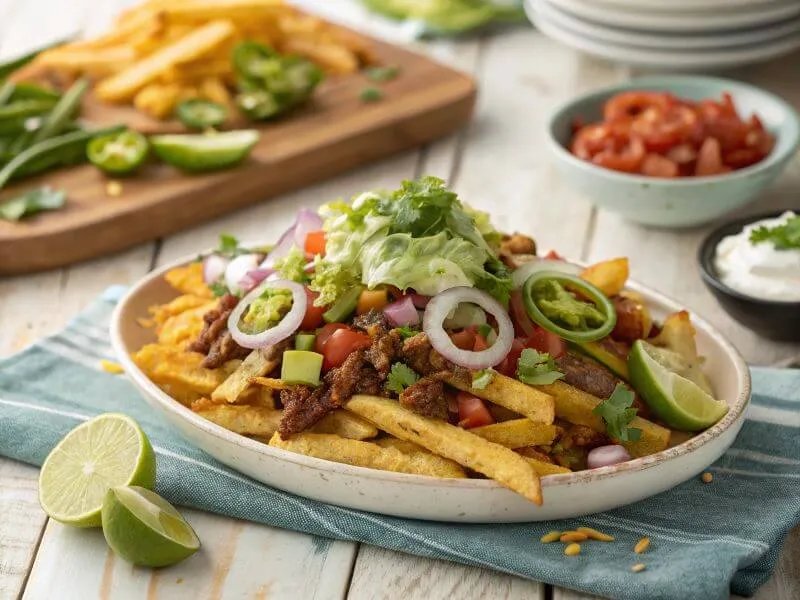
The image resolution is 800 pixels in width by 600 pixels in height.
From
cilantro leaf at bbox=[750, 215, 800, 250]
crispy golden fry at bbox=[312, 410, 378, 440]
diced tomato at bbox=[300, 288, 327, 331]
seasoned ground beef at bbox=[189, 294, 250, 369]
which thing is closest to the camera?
crispy golden fry at bbox=[312, 410, 378, 440]

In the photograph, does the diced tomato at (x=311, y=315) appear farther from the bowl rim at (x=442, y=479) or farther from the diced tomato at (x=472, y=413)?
the diced tomato at (x=472, y=413)

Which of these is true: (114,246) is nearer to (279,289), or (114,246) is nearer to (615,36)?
(279,289)

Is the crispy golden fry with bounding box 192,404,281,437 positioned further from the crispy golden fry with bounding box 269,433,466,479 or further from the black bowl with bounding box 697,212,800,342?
the black bowl with bounding box 697,212,800,342

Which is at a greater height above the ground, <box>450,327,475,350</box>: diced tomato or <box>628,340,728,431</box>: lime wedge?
<box>450,327,475,350</box>: diced tomato

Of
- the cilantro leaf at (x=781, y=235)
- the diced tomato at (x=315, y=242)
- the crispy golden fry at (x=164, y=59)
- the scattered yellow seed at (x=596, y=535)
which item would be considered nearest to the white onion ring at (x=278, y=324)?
the diced tomato at (x=315, y=242)

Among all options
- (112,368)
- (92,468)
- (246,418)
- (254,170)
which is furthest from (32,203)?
(246,418)

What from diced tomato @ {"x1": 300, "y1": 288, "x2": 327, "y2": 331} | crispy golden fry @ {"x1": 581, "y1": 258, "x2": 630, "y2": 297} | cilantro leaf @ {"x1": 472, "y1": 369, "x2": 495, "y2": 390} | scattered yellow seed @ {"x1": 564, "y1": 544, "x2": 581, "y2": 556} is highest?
cilantro leaf @ {"x1": 472, "y1": 369, "x2": 495, "y2": 390}

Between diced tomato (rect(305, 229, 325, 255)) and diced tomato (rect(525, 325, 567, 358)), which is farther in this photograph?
diced tomato (rect(305, 229, 325, 255))

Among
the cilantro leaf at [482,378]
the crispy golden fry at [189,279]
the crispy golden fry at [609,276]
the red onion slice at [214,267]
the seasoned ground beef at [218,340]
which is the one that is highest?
the cilantro leaf at [482,378]

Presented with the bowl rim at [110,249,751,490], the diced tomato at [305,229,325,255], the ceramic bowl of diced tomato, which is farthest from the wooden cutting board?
the diced tomato at [305,229,325,255]
